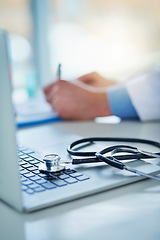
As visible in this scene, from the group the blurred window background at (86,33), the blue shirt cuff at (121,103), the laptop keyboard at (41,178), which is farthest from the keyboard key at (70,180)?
the blue shirt cuff at (121,103)

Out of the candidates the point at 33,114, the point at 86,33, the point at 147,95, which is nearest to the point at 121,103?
the point at 147,95

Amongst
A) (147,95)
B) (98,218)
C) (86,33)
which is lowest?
(98,218)

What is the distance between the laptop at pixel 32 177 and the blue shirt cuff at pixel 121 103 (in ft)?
1.56

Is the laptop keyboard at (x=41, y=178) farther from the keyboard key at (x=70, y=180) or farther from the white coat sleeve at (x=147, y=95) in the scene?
the white coat sleeve at (x=147, y=95)

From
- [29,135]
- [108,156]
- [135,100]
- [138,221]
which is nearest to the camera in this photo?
[138,221]

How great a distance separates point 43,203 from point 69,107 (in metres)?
0.65

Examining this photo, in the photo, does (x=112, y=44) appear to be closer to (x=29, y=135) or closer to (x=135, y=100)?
(x=135, y=100)

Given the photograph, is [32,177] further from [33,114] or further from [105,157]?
[33,114]

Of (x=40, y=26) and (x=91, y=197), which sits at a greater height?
(x=40, y=26)

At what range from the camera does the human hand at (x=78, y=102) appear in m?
1.05

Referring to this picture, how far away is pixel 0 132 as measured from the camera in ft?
1.36

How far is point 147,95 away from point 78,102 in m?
0.22

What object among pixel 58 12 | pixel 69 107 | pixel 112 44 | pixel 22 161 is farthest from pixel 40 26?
pixel 22 161

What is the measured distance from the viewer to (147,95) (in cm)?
98
